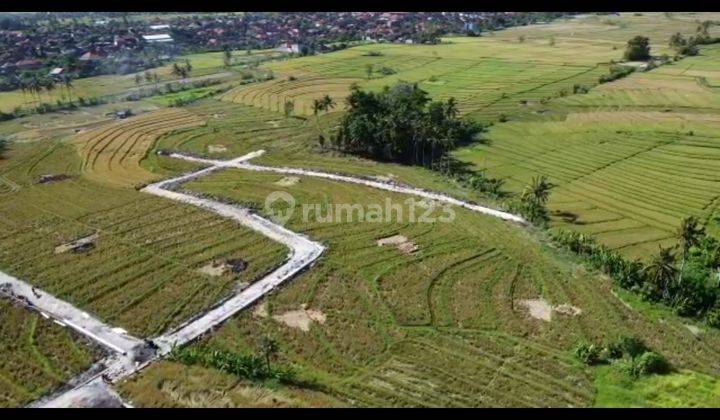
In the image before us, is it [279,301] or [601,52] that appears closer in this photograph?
[279,301]

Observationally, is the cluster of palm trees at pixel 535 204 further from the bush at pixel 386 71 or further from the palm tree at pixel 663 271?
the bush at pixel 386 71

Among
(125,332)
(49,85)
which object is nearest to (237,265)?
(125,332)

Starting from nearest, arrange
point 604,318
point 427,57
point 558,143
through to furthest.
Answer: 1. point 604,318
2. point 558,143
3. point 427,57

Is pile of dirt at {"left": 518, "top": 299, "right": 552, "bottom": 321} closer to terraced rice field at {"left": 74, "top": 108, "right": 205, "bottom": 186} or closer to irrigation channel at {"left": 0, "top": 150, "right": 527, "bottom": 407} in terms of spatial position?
irrigation channel at {"left": 0, "top": 150, "right": 527, "bottom": 407}
